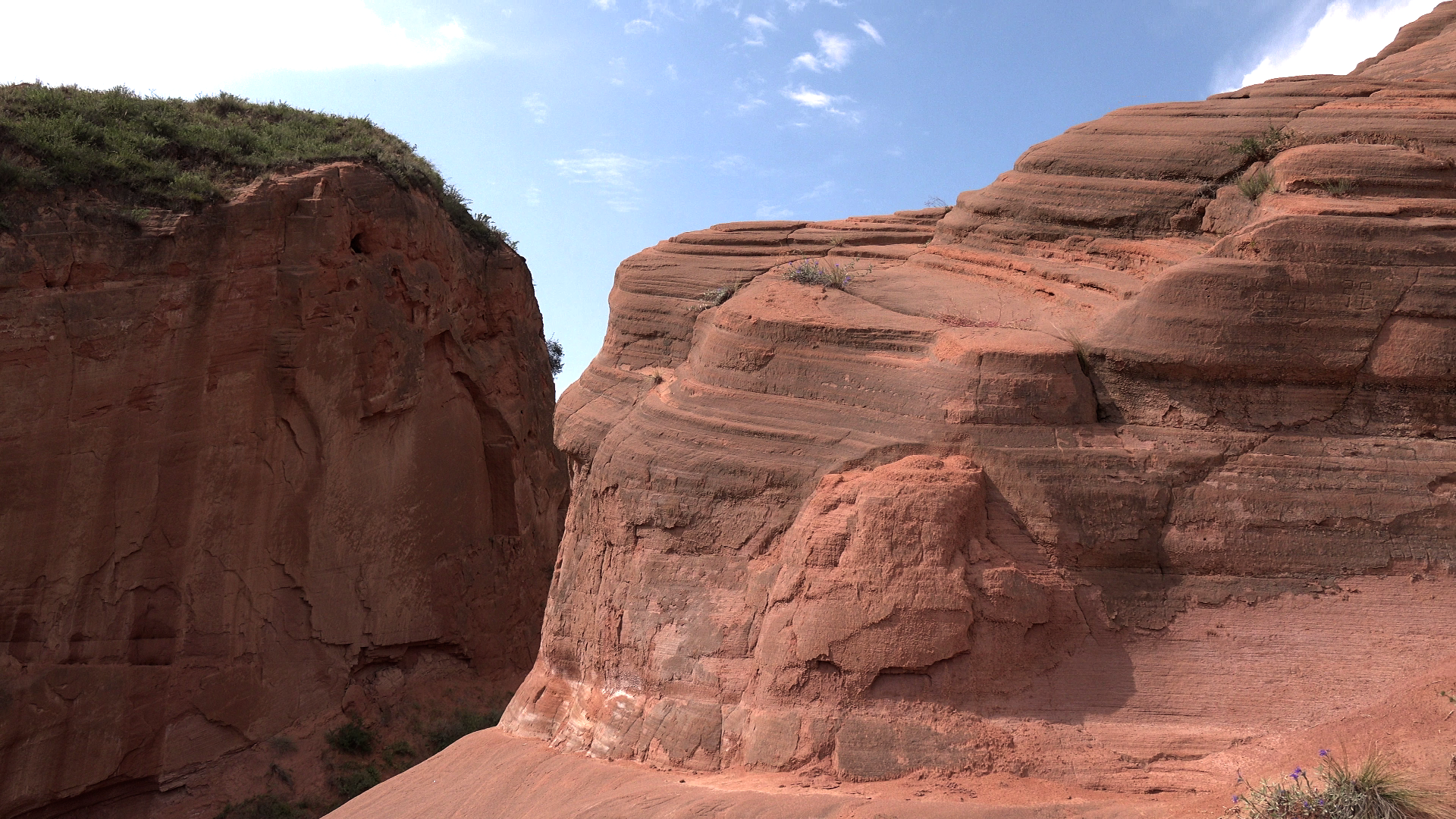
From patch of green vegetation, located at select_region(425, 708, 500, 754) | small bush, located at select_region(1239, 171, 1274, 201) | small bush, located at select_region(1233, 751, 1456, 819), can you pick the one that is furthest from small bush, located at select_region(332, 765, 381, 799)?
small bush, located at select_region(1239, 171, 1274, 201)

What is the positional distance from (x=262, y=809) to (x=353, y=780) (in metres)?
1.26

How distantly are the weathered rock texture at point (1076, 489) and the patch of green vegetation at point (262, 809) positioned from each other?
738 centimetres

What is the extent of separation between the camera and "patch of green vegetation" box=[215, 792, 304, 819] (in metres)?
14.5

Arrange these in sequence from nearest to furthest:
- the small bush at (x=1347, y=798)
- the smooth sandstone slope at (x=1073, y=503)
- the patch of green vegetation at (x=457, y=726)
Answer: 1. the small bush at (x=1347, y=798)
2. the smooth sandstone slope at (x=1073, y=503)
3. the patch of green vegetation at (x=457, y=726)

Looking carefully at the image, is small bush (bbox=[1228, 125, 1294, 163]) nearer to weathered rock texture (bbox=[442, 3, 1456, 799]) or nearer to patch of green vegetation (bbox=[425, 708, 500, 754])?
weathered rock texture (bbox=[442, 3, 1456, 799])

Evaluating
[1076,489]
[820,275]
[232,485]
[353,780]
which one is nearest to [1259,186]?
[1076,489]

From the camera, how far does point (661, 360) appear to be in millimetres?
10133

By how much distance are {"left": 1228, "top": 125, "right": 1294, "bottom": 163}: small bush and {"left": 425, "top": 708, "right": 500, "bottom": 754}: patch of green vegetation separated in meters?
13.1

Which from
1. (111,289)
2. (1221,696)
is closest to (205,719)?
(111,289)

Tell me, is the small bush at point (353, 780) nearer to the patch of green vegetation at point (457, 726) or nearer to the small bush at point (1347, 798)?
the patch of green vegetation at point (457, 726)

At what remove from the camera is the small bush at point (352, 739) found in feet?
52.1

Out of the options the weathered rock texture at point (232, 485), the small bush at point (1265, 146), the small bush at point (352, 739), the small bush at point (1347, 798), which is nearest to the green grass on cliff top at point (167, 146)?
the weathered rock texture at point (232, 485)

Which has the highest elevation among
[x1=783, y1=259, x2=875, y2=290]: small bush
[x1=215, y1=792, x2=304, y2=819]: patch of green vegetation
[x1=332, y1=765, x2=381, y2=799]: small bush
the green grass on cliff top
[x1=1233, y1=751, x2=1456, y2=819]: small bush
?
the green grass on cliff top

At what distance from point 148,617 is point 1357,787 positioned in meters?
14.1
